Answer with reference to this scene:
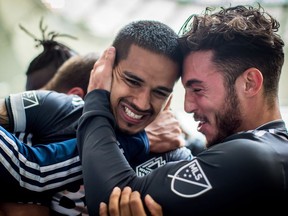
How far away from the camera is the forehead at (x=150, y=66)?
4.40ft

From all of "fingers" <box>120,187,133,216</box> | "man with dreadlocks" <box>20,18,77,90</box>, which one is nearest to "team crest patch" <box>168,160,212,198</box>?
"fingers" <box>120,187,133,216</box>

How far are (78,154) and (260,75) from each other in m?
0.66

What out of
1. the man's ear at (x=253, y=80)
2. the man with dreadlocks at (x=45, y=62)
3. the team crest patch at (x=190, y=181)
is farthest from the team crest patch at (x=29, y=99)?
the man with dreadlocks at (x=45, y=62)

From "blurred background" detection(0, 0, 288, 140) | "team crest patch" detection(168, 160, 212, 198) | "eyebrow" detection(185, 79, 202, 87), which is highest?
"blurred background" detection(0, 0, 288, 140)

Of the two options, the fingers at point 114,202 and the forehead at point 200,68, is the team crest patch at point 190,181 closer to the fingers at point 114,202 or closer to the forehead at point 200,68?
the fingers at point 114,202

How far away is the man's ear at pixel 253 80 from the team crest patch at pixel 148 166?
0.44 metres

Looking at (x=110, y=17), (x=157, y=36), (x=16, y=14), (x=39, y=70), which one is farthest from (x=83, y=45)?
(x=157, y=36)

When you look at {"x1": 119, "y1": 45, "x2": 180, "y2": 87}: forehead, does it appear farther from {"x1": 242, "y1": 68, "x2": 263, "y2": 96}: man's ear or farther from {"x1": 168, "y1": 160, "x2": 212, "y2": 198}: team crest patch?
{"x1": 168, "y1": 160, "x2": 212, "y2": 198}: team crest patch

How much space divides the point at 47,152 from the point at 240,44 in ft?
2.41

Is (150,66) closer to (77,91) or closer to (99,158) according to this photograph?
(99,158)

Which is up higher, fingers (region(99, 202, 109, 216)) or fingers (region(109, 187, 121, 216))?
fingers (region(109, 187, 121, 216))

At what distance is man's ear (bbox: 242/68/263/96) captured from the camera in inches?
50.3

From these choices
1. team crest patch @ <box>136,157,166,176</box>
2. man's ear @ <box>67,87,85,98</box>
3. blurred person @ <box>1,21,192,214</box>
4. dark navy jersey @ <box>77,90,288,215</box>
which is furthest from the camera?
man's ear @ <box>67,87,85,98</box>

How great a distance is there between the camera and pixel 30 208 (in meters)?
1.22
